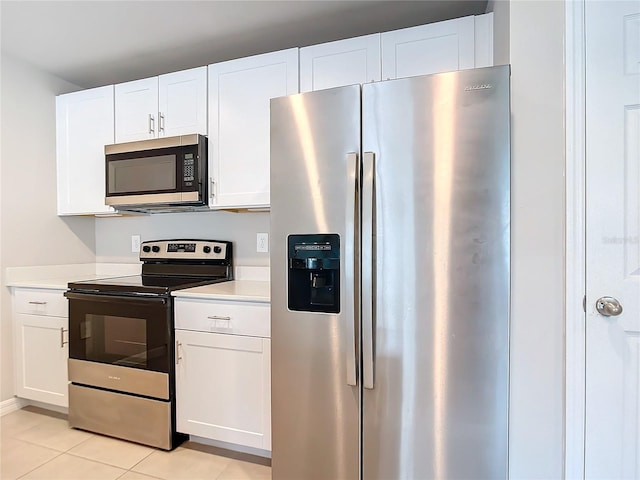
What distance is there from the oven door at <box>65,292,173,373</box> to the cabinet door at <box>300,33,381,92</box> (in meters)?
1.44

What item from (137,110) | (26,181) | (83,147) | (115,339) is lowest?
(115,339)

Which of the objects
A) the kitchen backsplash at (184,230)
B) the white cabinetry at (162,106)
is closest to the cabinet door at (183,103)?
the white cabinetry at (162,106)

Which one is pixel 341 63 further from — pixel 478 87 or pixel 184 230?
pixel 184 230

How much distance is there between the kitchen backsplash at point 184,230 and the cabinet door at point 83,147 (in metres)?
0.33

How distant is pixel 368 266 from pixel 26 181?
2.56 metres

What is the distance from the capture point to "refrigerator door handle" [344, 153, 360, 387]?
1337mm

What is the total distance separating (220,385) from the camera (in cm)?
194

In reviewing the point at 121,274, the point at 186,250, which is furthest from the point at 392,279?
the point at 121,274

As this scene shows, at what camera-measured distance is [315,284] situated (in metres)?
1.45

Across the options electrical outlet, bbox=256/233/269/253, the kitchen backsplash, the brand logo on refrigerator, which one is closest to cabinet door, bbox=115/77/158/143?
the kitchen backsplash

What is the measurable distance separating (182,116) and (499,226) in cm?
199

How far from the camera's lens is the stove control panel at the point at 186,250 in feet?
8.39
